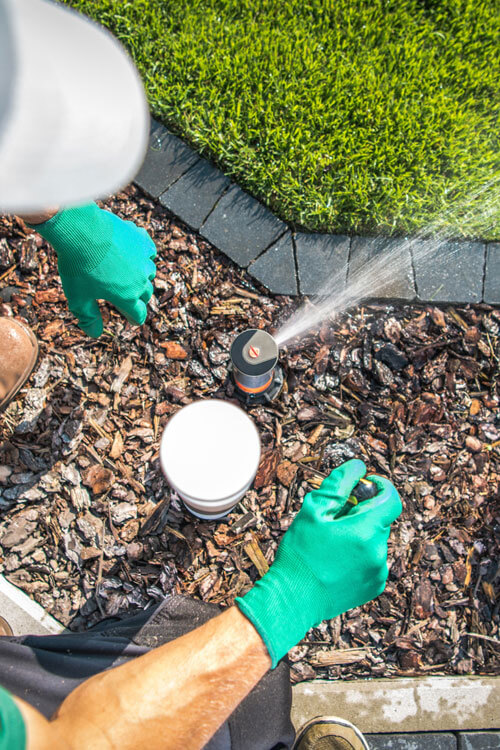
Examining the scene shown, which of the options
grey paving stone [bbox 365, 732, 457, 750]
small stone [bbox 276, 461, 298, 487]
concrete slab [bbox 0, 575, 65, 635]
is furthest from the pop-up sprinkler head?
grey paving stone [bbox 365, 732, 457, 750]

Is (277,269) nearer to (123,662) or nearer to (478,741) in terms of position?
(123,662)

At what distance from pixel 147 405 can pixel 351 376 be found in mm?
1166

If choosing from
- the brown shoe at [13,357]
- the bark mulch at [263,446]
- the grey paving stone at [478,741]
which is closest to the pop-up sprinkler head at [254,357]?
the bark mulch at [263,446]

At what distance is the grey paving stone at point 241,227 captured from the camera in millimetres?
2842

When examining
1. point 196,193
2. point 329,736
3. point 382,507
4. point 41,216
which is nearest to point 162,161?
point 196,193

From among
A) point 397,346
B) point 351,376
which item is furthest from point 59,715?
point 397,346

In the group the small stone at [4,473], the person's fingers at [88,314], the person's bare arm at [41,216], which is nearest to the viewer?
the person's bare arm at [41,216]

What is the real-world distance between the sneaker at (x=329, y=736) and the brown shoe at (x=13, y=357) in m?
2.27

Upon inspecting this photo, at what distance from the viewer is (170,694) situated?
1408mm

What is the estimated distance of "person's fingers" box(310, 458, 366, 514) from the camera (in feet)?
6.43

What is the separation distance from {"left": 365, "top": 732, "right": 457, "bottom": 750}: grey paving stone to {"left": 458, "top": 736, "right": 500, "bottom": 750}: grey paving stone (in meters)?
0.04

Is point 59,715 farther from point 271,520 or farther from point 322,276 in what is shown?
point 322,276

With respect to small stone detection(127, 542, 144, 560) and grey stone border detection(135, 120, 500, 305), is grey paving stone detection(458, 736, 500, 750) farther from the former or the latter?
grey stone border detection(135, 120, 500, 305)

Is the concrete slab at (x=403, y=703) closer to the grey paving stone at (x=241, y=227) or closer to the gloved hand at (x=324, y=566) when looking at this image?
the gloved hand at (x=324, y=566)
